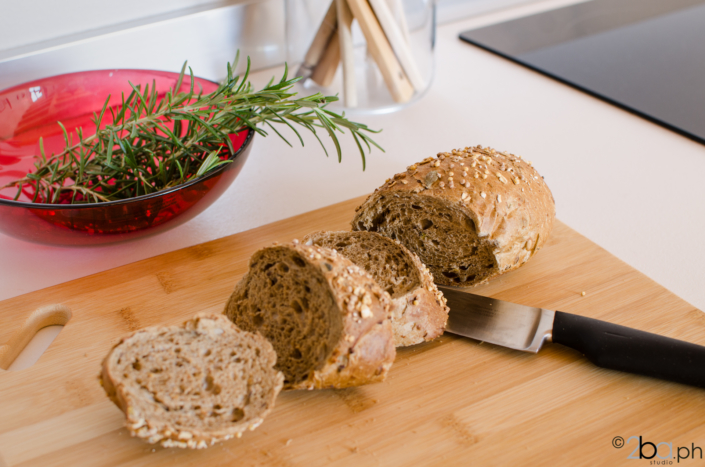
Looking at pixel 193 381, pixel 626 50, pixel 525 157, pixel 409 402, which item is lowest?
pixel 409 402

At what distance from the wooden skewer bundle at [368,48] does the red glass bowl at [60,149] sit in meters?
0.59

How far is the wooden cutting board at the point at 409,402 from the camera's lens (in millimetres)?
1149

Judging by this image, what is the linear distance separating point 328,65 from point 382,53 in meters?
0.26

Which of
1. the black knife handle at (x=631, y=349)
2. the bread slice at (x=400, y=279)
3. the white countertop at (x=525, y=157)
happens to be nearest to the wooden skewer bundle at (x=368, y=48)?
the white countertop at (x=525, y=157)

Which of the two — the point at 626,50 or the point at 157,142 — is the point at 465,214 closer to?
the point at 157,142

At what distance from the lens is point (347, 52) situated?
7.40 feet

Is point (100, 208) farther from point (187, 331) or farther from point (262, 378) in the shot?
point (262, 378)

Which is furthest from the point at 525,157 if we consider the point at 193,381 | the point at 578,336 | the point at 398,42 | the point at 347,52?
the point at 193,381

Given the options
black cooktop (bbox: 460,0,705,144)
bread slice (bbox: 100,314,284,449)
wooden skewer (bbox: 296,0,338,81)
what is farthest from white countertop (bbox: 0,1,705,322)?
bread slice (bbox: 100,314,284,449)

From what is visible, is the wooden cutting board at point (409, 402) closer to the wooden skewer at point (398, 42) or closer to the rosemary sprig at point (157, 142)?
the rosemary sprig at point (157, 142)

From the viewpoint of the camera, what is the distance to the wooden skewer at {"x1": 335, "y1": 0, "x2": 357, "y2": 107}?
2195 mm

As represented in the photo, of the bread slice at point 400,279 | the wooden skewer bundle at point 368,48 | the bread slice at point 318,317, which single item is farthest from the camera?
the wooden skewer bundle at point 368,48

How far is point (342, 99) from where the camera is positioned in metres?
2.39

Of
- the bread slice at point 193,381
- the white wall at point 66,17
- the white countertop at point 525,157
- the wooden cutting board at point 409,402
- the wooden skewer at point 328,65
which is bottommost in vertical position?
the wooden cutting board at point 409,402
